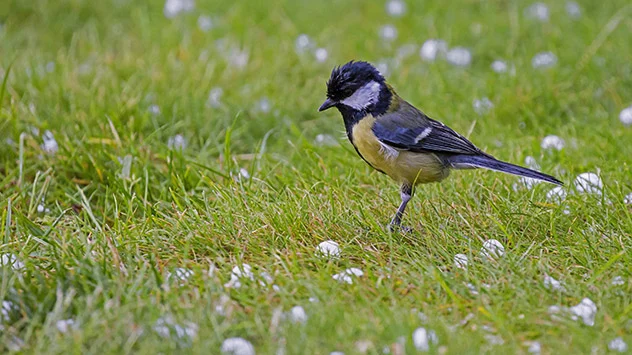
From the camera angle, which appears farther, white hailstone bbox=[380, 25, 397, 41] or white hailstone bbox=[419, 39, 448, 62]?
white hailstone bbox=[380, 25, 397, 41]

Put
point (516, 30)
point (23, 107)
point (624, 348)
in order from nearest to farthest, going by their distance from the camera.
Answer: point (624, 348) → point (23, 107) → point (516, 30)

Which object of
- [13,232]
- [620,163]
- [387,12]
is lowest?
[13,232]

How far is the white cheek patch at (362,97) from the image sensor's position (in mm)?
4281

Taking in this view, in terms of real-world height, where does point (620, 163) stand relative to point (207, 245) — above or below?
above

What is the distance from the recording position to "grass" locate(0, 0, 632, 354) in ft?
9.95

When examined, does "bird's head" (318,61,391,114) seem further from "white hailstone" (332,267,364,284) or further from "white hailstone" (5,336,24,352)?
"white hailstone" (5,336,24,352)

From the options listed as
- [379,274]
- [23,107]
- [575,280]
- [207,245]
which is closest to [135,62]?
[23,107]

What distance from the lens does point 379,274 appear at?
3434mm

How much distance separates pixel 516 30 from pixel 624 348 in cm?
436

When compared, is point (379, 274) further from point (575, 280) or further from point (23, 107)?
point (23, 107)

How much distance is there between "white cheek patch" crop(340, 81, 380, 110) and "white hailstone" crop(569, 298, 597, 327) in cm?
163

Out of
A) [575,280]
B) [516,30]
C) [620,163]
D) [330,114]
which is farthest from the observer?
[516,30]

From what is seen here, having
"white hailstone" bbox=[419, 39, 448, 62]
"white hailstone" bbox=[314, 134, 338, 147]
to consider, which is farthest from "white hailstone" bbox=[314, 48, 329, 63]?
"white hailstone" bbox=[314, 134, 338, 147]

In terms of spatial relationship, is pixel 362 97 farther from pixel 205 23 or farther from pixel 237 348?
pixel 205 23
